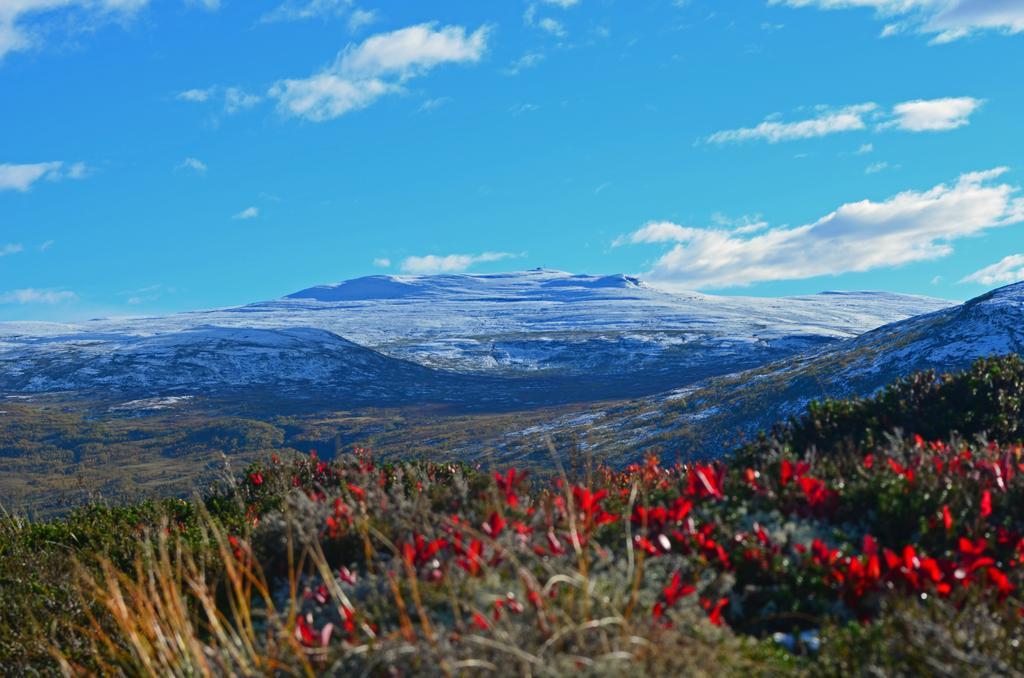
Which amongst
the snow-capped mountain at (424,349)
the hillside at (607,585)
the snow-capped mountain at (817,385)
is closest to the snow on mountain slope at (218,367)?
the snow-capped mountain at (424,349)

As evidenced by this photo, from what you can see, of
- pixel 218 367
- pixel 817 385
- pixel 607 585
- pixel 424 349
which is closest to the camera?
pixel 607 585

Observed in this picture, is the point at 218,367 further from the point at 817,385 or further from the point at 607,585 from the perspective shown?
the point at 607,585

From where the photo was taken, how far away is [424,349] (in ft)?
408

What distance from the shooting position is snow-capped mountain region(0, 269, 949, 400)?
105m

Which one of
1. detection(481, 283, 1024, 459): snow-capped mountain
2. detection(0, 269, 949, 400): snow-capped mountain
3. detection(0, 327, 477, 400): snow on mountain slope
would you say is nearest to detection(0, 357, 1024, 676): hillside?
detection(481, 283, 1024, 459): snow-capped mountain

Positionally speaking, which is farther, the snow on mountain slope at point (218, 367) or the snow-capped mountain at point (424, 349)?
the snow-capped mountain at point (424, 349)

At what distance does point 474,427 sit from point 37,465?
1258 inches

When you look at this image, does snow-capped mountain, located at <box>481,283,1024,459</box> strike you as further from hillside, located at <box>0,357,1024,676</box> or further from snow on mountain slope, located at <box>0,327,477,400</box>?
snow on mountain slope, located at <box>0,327,477,400</box>

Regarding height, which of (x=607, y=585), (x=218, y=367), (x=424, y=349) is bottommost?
(x=218, y=367)

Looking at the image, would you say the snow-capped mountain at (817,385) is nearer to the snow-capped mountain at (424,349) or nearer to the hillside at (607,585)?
the hillside at (607,585)

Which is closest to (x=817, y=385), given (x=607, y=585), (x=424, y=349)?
(x=607, y=585)

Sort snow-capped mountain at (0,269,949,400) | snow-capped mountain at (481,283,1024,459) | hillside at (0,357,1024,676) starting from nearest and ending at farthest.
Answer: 1. hillside at (0,357,1024,676)
2. snow-capped mountain at (481,283,1024,459)
3. snow-capped mountain at (0,269,949,400)

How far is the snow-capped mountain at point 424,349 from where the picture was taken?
105 meters

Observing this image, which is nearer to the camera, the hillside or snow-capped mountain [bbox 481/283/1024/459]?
the hillside
